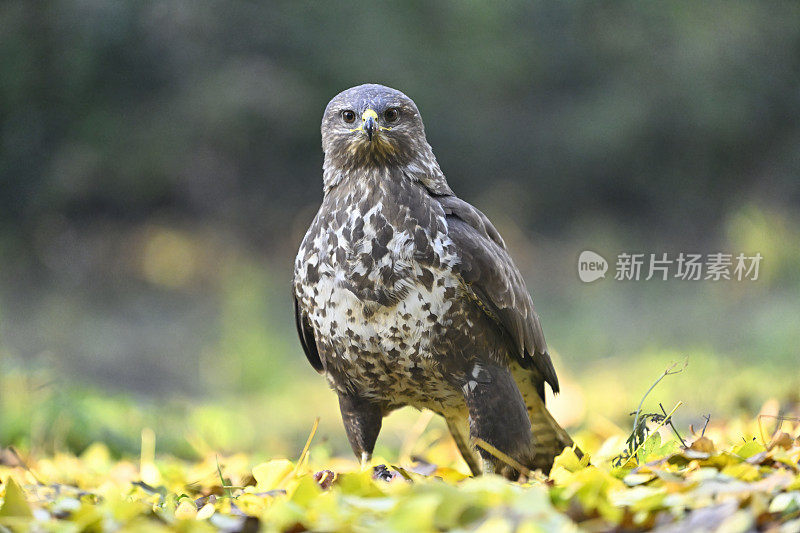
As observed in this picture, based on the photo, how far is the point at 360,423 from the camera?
303 centimetres

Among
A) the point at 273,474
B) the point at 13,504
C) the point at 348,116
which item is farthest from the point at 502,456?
the point at 13,504

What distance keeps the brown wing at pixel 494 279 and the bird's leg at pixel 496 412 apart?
0.48ft

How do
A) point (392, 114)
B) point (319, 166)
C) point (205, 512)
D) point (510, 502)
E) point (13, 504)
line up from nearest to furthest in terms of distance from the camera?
point (510, 502)
point (13, 504)
point (205, 512)
point (392, 114)
point (319, 166)

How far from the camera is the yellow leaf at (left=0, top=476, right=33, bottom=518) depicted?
6.42ft

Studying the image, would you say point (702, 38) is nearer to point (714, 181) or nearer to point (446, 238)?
point (714, 181)

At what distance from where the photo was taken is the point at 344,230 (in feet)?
9.09

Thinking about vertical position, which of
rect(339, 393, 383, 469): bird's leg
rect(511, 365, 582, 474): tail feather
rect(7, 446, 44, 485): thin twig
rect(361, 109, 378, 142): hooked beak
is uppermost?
rect(361, 109, 378, 142): hooked beak

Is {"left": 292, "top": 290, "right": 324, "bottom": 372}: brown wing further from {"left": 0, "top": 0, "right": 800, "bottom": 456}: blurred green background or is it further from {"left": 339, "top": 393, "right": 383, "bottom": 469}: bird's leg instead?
{"left": 0, "top": 0, "right": 800, "bottom": 456}: blurred green background

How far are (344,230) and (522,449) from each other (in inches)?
33.0

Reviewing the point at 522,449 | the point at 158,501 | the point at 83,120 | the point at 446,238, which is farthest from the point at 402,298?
the point at 83,120

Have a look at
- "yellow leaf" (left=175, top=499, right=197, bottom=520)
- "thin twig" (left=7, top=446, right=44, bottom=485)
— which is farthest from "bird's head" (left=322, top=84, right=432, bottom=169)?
"thin twig" (left=7, top=446, right=44, bottom=485)

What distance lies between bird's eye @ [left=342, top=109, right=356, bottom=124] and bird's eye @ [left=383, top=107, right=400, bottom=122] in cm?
10

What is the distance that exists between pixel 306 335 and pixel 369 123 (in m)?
0.75

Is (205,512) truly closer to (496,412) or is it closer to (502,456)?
(502,456)
